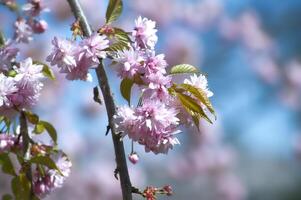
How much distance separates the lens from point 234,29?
5.28m

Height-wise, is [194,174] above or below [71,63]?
above

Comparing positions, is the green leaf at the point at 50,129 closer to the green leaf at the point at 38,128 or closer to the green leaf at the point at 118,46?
the green leaf at the point at 38,128

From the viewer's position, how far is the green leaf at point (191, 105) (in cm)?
89

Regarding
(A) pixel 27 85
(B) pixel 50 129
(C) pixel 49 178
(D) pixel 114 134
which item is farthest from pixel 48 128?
(D) pixel 114 134

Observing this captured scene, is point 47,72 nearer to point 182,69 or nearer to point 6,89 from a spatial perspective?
point 6,89

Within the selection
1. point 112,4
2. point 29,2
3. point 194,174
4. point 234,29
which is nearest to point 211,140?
point 194,174

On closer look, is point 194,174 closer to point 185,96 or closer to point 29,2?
point 29,2

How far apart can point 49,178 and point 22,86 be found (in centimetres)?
23

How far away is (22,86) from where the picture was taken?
0.97m

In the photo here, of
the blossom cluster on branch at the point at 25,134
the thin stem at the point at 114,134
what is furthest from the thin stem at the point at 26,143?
the thin stem at the point at 114,134

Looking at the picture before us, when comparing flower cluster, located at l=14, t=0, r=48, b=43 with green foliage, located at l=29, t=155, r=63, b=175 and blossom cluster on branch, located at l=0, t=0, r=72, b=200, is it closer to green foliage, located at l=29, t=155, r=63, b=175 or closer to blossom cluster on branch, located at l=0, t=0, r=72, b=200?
blossom cluster on branch, located at l=0, t=0, r=72, b=200

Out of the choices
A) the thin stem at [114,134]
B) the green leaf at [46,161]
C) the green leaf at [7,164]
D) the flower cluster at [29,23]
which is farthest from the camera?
the flower cluster at [29,23]

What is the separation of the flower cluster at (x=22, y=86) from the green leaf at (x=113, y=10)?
0.15 m

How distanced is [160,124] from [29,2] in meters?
0.68
